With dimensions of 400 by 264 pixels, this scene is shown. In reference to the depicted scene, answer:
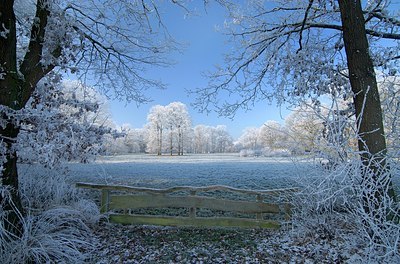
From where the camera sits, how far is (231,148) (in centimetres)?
4453

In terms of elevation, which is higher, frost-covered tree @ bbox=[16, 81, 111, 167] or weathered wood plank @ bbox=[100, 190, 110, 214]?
frost-covered tree @ bbox=[16, 81, 111, 167]

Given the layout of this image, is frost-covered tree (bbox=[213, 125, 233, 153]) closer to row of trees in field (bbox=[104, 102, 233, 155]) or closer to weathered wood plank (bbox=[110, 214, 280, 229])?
row of trees in field (bbox=[104, 102, 233, 155])

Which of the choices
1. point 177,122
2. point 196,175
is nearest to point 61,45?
point 196,175

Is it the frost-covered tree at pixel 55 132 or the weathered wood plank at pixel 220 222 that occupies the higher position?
the frost-covered tree at pixel 55 132

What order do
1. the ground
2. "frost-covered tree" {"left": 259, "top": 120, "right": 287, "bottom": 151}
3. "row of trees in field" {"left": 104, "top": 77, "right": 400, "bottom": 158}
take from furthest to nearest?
the ground, "frost-covered tree" {"left": 259, "top": 120, "right": 287, "bottom": 151}, "row of trees in field" {"left": 104, "top": 77, "right": 400, "bottom": 158}

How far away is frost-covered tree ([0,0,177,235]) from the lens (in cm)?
260

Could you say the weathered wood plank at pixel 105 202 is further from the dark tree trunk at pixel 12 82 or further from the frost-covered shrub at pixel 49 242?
the dark tree trunk at pixel 12 82

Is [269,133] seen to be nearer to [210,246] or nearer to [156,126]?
[210,246]

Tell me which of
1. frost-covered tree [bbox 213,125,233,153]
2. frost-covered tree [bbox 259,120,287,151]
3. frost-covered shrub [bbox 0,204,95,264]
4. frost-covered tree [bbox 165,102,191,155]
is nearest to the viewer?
frost-covered shrub [bbox 0,204,95,264]

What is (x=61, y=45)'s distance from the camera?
3.36 metres

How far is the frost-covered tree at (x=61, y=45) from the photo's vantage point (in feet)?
8.53

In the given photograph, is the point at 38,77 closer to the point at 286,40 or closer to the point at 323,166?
the point at 323,166

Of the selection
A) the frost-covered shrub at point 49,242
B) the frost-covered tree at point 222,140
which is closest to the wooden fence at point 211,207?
the frost-covered shrub at point 49,242

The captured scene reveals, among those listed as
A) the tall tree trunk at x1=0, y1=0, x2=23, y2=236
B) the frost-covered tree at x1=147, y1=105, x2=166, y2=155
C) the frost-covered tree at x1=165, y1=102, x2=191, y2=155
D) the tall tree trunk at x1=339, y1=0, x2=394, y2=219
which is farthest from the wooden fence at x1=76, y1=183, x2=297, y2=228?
the frost-covered tree at x1=165, y1=102, x2=191, y2=155
